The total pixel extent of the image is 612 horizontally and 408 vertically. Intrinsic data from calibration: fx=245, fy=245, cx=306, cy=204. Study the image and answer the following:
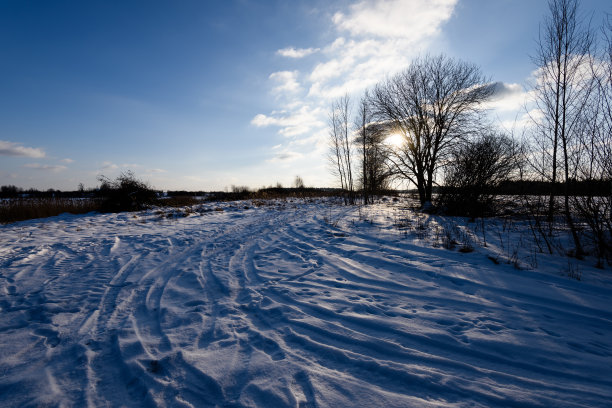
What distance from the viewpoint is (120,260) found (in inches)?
205

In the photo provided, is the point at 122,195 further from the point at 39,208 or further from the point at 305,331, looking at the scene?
the point at 305,331

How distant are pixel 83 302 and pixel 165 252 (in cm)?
253

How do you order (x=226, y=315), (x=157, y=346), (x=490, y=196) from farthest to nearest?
(x=490, y=196) → (x=226, y=315) → (x=157, y=346)

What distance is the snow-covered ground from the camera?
187cm

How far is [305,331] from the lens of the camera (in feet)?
8.73

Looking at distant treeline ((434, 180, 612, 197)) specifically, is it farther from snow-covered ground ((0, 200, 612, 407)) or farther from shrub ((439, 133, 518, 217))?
shrub ((439, 133, 518, 217))

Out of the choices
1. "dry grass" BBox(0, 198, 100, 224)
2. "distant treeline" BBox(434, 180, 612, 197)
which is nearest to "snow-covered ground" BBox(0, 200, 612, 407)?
"distant treeline" BBox(434, 180, 612, 197)

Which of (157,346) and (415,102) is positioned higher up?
(415,102)

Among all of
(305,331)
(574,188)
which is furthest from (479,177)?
(305,331)

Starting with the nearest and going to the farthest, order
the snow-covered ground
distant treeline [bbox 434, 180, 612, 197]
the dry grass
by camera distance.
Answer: the snow-covered ground
distant treeline [bbox 434, 180, 612, 197]
the dry grass

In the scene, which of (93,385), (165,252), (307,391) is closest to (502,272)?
(307,391)

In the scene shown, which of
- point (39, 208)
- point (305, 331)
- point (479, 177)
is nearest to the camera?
point (305, 331)

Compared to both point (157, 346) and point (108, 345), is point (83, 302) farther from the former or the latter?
point (157, 346)

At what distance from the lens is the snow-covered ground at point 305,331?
1866 mm
